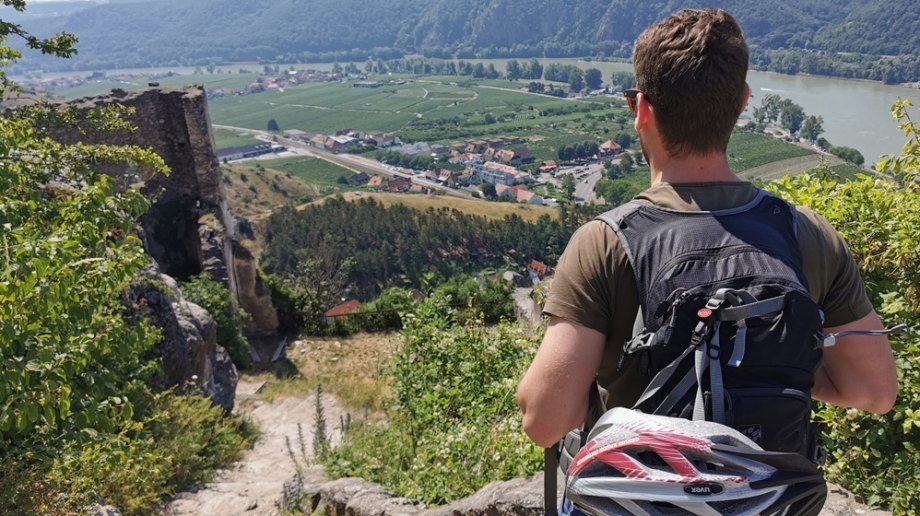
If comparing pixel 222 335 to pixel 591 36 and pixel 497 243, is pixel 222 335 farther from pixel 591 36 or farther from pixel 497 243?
pixel 591 36

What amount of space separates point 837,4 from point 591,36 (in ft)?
192

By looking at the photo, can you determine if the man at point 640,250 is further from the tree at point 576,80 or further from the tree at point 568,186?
the tree at point 576,80

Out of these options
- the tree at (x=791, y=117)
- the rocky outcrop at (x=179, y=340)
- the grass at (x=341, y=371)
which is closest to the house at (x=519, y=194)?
the tree at (x=791, y=117)

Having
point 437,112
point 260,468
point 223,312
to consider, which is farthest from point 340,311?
point 437,112

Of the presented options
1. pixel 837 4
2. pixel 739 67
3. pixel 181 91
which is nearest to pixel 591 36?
pixel 837 4

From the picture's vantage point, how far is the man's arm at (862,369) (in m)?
1.64

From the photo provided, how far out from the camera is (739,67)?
1.48m

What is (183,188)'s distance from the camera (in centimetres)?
1287

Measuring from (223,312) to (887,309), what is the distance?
9.92 meters

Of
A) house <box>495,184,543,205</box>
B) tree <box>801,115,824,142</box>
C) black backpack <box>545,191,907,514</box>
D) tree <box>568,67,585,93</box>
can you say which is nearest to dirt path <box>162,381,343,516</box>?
black backpack <box>545,191,907,514</box>

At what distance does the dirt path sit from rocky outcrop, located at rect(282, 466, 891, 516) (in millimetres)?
424

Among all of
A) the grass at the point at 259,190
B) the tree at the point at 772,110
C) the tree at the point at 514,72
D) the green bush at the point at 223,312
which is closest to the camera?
the green bush at the point at 223,312

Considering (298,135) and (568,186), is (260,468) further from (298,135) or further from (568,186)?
(298,135)

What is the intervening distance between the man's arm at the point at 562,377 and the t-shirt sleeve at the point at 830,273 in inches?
21.6
